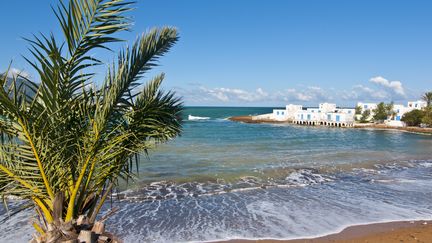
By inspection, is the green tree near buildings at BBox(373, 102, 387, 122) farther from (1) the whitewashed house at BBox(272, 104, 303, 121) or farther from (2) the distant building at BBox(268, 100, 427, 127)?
(1) the whitewashed house at BBox(272, 104, 303, 121)

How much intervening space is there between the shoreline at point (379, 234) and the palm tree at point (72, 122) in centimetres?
444

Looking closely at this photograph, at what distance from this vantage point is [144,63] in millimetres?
4484

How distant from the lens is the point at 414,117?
64.8 m

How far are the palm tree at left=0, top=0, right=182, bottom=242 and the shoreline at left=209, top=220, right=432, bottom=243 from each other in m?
4.44

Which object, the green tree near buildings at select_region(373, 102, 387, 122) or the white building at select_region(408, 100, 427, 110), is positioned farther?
the green tree near buildings at select_region(373, 102, 387, 122)

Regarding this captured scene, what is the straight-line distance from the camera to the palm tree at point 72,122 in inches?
138

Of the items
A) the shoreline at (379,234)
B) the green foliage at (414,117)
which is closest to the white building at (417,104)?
the green foliage at (414,117)

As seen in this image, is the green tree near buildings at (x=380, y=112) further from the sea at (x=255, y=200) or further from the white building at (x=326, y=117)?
the sea at (x=255, y=200)

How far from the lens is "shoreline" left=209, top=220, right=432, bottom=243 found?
774cm

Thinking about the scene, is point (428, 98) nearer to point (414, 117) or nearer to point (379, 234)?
point (414, 117)

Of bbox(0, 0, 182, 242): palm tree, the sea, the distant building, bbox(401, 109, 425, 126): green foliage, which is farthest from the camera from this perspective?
the distant building

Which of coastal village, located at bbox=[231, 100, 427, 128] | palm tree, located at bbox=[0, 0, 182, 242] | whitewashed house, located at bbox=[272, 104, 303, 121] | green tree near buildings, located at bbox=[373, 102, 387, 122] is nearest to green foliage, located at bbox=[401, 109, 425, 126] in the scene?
coastal village, located at bbox=[231, 100, 427, 128]

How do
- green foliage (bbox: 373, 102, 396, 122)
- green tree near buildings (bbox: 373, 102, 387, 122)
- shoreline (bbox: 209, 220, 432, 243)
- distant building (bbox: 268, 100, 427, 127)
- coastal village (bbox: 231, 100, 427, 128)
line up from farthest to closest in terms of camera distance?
green foliage (bbox: 373, 102, 396, 122)
green tree near buildings (bbox: 373, 102, 387, 122)
distant building (bbox: 268, 100, 427, 127)
coastal village (bbox: 231, 100, 427, 128)
shoreline (bbox: 209, 220, 432, 243)

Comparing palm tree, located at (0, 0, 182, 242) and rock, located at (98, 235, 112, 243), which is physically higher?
palm tree, located at (0, 0, 182, 242)
